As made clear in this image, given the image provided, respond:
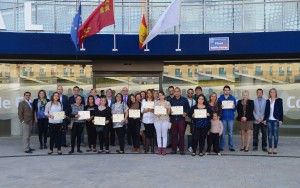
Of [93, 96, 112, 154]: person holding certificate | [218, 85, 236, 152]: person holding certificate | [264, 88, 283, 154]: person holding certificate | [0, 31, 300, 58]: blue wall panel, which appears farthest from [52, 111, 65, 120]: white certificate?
[264, 88, 283, 154]: person holding certificate

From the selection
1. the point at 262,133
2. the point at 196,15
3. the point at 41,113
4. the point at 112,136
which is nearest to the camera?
the point at 262,133

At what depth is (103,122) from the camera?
14.0 metres

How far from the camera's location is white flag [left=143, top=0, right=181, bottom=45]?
15047mm

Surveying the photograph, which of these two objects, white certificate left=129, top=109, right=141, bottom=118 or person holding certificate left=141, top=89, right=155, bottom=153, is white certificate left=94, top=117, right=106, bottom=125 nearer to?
white certificate left=129, top=109, right=141, bottom=118

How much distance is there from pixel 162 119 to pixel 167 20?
11.2 feet

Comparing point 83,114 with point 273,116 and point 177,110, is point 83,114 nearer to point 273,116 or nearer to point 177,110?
point 177,110

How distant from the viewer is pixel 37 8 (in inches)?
682

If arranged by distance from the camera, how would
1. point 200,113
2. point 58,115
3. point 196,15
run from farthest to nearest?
point 196,15
point 58,115
point 200,113

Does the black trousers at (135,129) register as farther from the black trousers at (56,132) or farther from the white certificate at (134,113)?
the black trousers at (56,132)

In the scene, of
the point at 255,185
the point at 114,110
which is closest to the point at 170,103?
the point at 114,110

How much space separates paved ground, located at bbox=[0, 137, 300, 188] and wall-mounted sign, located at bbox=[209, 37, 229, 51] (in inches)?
158

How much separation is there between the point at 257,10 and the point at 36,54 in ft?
26.4

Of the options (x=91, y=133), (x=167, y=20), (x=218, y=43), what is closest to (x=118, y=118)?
(x=91, y=133)

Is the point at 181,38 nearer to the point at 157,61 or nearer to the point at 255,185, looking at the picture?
the point at 157,61
